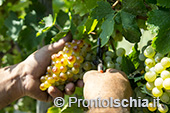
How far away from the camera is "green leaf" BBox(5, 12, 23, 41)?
1513 millimetres

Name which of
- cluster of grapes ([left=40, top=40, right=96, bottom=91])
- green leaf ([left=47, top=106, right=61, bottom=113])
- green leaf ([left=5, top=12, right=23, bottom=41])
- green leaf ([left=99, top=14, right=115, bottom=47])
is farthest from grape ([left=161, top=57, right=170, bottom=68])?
green leaf ([left=5, top=12, right=23, bottom=41])

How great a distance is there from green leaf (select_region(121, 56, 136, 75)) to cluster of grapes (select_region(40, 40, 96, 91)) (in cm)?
16

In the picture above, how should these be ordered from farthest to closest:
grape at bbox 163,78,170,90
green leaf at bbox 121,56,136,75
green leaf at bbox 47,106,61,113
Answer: green leaf at bbox 47,106,61,113, green leaf at bbox 121,56,136,75, grape at bbox 163,78,170,90

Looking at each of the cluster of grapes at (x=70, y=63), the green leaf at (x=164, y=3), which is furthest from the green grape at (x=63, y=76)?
the green leaf at (x=164, y=3)

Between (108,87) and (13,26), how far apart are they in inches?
40.1

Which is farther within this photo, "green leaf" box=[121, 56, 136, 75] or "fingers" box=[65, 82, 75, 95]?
"fingers" box=[65, 82, 75, 95]

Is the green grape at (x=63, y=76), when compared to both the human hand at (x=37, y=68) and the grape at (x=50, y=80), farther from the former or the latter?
the human hand at (x=37, y=68)

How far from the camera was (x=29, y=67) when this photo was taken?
4.12 feet

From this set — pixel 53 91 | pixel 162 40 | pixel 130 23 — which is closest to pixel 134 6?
pixel 130 23

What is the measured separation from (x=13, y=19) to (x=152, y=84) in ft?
3.81

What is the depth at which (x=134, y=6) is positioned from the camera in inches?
37.1

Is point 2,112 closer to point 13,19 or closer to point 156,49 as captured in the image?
point 13,19

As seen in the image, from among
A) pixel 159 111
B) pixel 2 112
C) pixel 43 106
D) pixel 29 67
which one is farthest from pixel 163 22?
pixel 2 112

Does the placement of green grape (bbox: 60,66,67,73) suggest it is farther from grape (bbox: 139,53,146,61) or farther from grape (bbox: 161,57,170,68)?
grape (bbox: 161,57,170,68)
